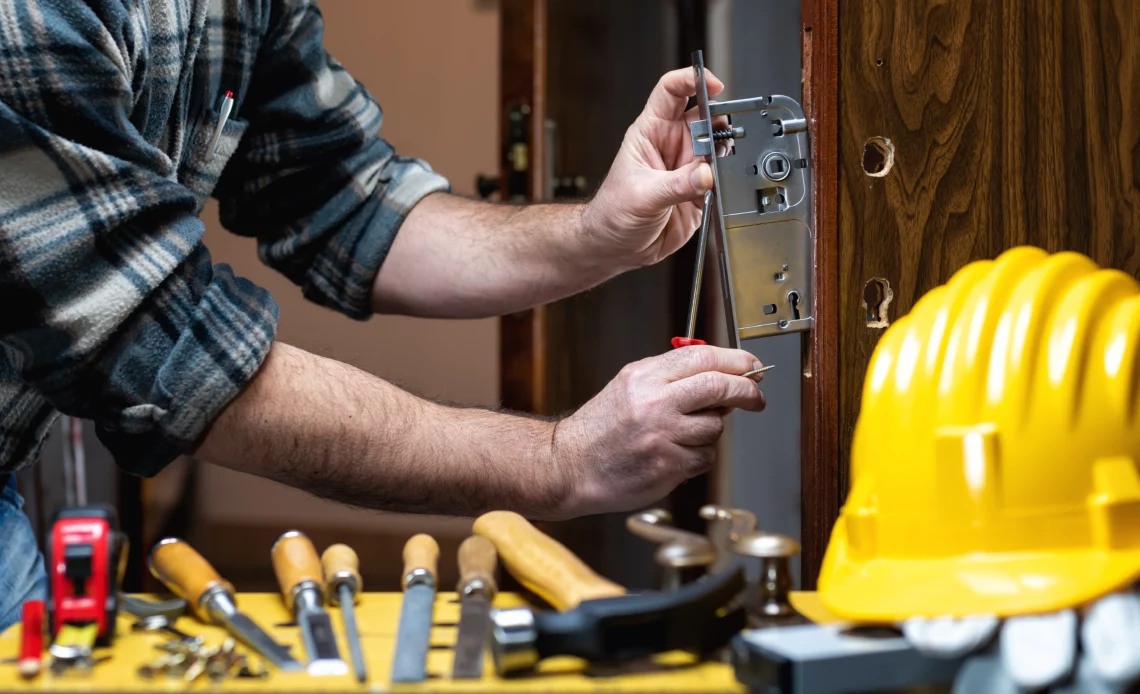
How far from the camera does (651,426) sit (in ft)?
2.77

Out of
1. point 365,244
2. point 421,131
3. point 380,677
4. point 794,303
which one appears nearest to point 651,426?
point 794,303

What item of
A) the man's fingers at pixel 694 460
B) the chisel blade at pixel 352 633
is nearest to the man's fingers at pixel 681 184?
the man's fingers at pixel 694 460

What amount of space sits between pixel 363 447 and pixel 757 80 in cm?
156

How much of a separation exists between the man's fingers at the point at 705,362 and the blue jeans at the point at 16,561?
58 centimetres

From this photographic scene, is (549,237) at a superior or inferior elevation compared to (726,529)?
superior

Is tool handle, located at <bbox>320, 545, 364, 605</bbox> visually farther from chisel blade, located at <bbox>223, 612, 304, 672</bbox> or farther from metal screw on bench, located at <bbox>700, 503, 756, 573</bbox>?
metal screw on bench, located at <bbox>700, 503, 756, 573</bbox>

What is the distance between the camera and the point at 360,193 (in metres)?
1.22

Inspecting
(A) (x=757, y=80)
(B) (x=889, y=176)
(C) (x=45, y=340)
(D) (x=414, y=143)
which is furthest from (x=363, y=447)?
(D) (x=414, y=143)

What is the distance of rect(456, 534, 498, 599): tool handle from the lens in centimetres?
67

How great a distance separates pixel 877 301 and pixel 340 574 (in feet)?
1.53

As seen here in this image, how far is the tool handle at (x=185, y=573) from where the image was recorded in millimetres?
664

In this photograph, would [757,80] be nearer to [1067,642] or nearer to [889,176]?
[889,176]

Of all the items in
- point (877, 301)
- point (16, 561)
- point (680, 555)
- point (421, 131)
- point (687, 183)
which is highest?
point (421, 131)

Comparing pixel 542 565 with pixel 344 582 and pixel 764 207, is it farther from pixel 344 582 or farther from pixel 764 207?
pixel 764 207
